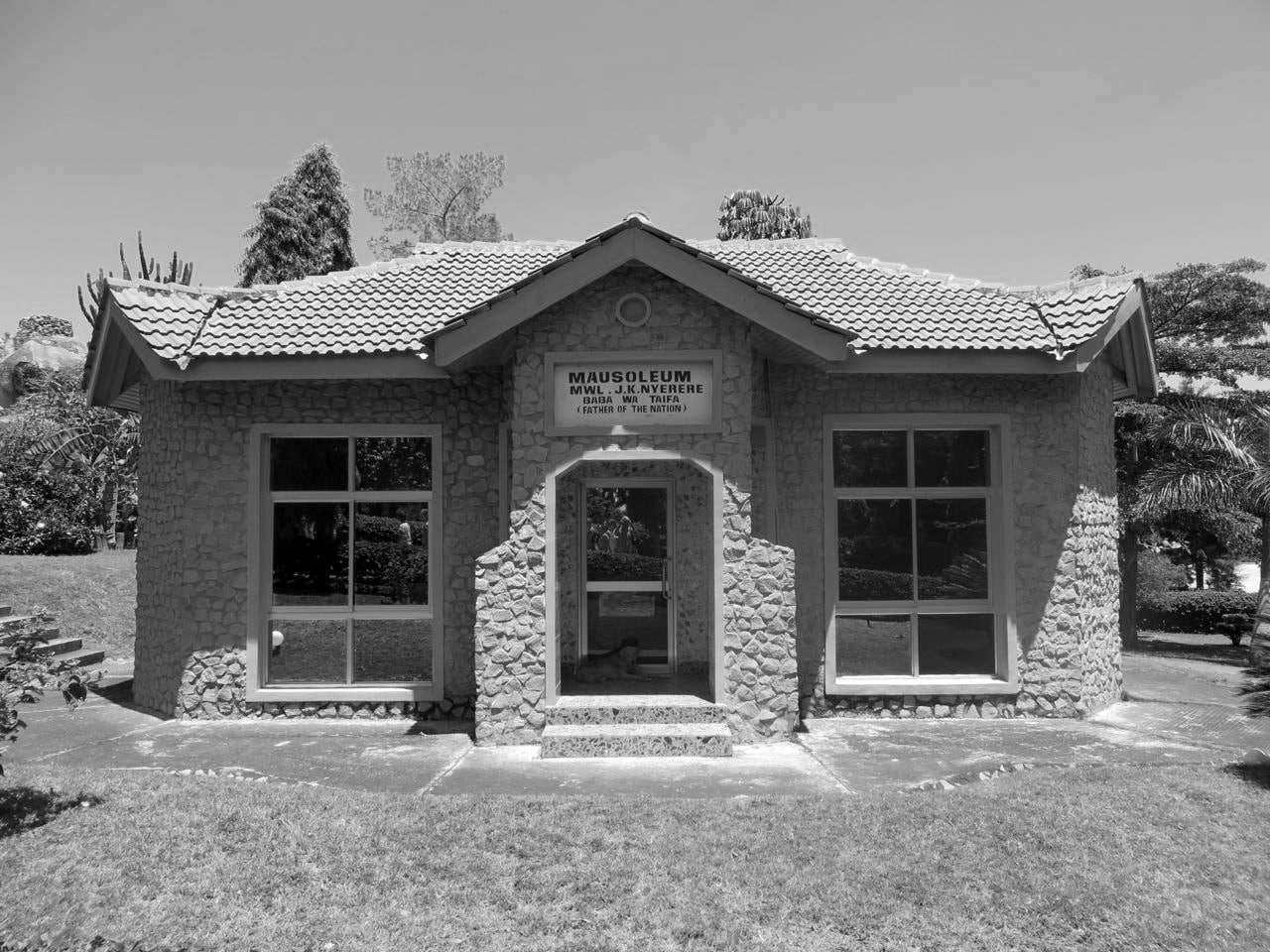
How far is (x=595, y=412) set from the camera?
827 centimetres

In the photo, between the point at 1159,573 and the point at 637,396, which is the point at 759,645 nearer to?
the point at 637,396

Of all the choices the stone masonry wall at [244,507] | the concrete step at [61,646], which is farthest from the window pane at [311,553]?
the concrete step at [61,646]

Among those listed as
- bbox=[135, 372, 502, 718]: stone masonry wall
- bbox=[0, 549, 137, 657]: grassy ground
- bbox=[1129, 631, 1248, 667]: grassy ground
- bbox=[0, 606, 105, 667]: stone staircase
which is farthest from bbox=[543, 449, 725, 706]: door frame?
bbox=[1129, 631, 1248, 667]: grassy ground

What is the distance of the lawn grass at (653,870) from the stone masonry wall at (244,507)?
2.80 m

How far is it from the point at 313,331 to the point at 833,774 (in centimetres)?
671

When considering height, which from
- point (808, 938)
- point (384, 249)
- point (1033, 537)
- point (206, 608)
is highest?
point (384, 249)

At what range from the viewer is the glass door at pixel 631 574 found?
34.8ft

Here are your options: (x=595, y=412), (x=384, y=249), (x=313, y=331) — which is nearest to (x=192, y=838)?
(x=595, y=412)

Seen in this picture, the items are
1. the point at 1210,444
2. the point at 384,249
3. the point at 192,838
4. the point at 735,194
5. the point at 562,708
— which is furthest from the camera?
the point at 384,249

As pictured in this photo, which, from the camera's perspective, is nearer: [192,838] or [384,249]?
[192,838]

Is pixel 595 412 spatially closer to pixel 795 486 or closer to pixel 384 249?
pixel 795 486

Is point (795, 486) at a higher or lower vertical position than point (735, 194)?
lower

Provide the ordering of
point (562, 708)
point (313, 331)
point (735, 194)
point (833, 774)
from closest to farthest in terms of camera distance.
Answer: point (833, 774), point (562, 708), point (313, 331), point (735, 194)

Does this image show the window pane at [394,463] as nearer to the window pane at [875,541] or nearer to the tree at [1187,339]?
the window pane at [875,541]
